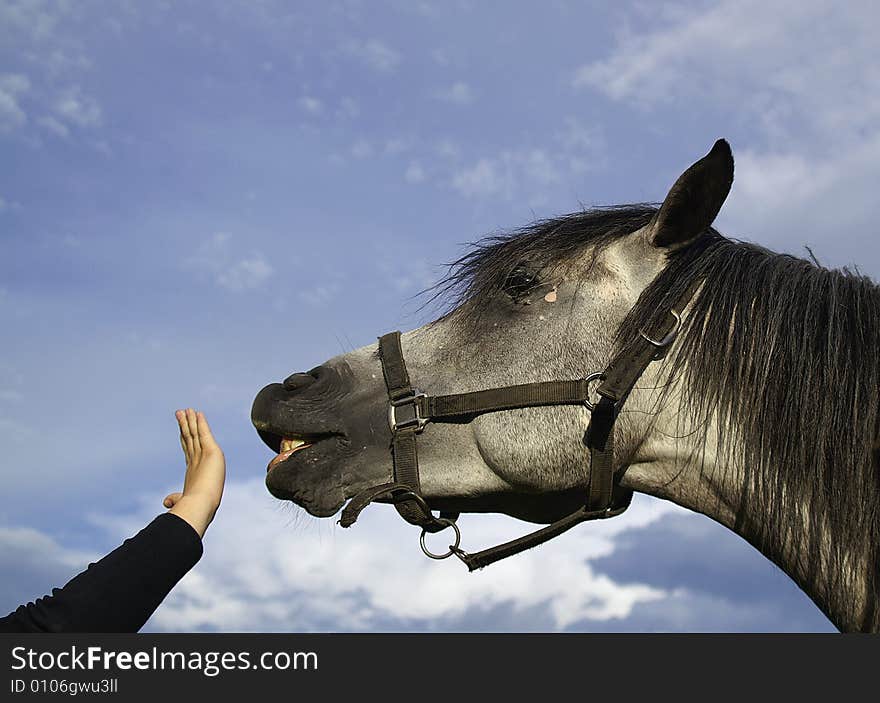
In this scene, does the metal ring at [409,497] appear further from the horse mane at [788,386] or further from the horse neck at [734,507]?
the horse mane at [788,386]

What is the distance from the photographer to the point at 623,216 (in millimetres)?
4602

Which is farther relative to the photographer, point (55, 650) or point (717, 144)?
point (717, 144)

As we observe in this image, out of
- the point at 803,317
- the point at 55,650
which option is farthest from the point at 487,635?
the point at 803,317

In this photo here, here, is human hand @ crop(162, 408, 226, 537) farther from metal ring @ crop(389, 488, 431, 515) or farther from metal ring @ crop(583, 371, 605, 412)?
metal ring @ crop(583, 371, 605, 412)

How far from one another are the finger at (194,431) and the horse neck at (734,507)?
6.74 feet

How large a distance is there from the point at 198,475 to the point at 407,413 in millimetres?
1200

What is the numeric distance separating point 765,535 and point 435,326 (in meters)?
2.04

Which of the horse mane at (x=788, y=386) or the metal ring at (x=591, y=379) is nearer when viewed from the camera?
the horse mane at (x=788, y=386)

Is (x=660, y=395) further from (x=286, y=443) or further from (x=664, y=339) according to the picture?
(x=286, y=443)

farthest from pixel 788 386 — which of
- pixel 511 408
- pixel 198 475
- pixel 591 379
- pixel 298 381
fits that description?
pixel 198 475

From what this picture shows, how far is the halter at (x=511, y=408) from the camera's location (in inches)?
157

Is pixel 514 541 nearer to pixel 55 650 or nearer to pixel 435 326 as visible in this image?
pixel 435 326

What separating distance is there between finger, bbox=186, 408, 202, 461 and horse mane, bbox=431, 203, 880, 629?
6.79 feet

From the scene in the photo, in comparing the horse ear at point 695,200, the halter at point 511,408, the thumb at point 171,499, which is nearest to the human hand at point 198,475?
the thumb at point 171,499
